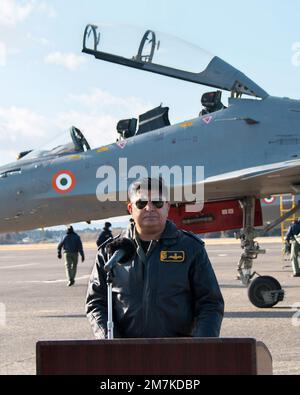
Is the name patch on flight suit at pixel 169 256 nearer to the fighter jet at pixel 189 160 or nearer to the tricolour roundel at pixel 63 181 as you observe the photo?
the fighter jet at pixel 189 160

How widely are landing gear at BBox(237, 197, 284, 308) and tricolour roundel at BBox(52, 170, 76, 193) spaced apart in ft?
9.30

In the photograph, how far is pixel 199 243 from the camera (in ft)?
14.1

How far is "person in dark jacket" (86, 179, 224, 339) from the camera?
4.15 meters

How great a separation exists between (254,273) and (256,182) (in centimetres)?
167

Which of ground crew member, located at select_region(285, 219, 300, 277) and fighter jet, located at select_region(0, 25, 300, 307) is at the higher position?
fighter jet, located at select_region(0, 25, 300, 307)

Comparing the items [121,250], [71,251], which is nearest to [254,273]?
[71,251]

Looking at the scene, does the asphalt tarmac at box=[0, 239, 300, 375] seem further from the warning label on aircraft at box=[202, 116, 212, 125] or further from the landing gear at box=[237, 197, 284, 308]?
the warning label on aircraft at box=[202, 116, 212, 125]

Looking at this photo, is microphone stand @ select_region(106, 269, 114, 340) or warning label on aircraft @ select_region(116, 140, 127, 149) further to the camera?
warning label on aircraft @ select_region(116, 140, 127, 149)

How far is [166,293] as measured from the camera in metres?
4.16

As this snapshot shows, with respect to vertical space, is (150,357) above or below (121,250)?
below

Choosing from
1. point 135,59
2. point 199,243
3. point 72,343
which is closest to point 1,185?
point 135,59

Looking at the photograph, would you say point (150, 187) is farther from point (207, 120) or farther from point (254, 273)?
point (254, 273)

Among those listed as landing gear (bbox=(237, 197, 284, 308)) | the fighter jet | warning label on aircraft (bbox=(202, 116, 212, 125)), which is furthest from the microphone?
warning label on aircraft (bbox=(202, 116, 212, 125))
